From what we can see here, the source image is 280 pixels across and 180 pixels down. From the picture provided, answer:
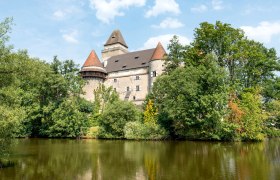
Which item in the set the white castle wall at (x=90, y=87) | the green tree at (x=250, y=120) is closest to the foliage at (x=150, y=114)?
the green tree at (x=250, y=120)

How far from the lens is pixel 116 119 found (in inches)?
1260

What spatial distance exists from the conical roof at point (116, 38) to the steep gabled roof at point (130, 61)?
5.91 meters

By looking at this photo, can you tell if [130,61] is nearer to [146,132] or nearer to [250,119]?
[146,132]

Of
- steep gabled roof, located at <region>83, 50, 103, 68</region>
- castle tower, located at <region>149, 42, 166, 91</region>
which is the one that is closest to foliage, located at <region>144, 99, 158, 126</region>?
castle tower, located at <region>149, 42, 166, 91</region>

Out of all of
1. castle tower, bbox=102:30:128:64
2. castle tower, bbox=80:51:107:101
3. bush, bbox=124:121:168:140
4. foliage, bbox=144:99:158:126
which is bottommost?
bush, bbox=124:121:168:140

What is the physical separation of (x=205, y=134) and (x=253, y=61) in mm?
11672

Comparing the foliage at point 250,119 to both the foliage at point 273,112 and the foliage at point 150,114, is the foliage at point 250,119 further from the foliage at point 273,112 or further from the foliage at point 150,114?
the foliage at point 150,114

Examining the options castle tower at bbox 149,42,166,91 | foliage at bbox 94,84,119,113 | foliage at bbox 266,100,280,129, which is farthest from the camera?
foliage at bbox 94,84,119,113

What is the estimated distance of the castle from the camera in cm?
4491

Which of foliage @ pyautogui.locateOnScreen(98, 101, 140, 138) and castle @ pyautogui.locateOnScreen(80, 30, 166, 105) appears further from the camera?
castle @ pyautogui.locateOnScreen(80, 30, 166, 105)

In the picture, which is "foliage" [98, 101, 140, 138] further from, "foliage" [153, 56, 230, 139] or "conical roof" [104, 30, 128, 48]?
"conical roof" [104, 30, 128, 48]

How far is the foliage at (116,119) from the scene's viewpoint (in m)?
31.7

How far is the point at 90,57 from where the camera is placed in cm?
4922

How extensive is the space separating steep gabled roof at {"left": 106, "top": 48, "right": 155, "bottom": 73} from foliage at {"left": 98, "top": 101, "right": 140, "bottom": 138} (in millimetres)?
15868
